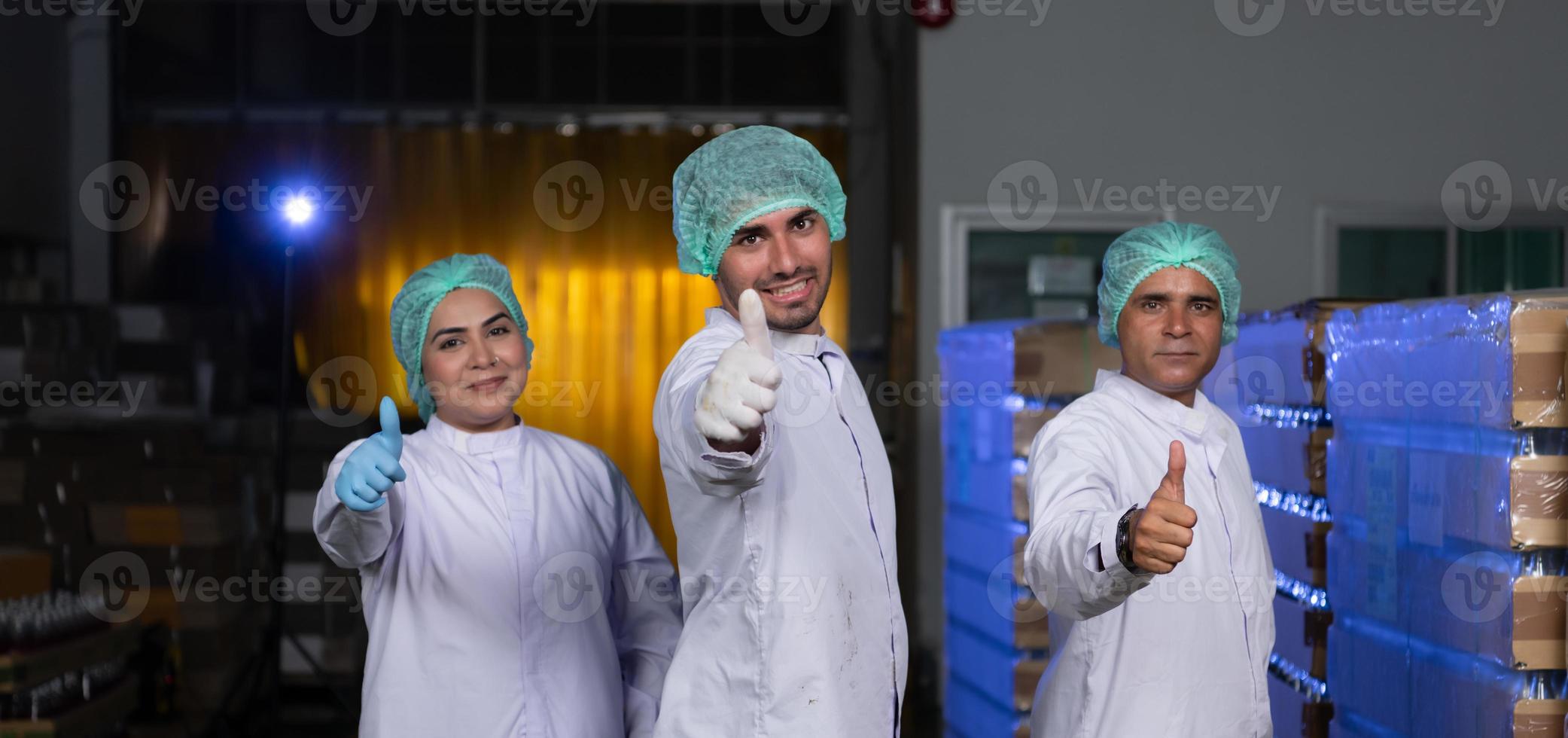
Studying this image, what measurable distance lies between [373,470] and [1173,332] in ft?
4.31

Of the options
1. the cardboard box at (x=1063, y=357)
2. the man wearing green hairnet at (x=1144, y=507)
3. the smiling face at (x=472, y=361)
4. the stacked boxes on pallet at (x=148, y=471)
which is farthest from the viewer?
the stacked boxes on pallet at (x=148, y=471)

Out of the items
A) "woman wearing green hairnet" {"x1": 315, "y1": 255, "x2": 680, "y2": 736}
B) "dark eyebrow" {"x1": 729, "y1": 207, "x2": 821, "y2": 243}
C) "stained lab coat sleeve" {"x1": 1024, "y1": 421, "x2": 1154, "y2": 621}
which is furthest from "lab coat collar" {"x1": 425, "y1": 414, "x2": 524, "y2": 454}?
"stained lab coat sleeve" {"x1": 1024, "y1": 421, "x2": 1154, "y2": 621}

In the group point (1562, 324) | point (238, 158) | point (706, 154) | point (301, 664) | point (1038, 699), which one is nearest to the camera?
point (706, 154)

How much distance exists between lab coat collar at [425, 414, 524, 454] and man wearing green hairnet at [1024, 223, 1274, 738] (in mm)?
935

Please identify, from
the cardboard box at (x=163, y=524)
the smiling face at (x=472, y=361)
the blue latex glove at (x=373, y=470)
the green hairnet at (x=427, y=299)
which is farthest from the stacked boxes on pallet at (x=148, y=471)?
the blue latex glove at (x=373, y=470)

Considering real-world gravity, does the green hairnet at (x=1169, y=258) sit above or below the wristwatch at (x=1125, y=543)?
above

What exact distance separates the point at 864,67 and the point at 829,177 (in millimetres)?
3712

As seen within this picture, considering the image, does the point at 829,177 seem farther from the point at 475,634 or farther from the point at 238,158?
the point at 238,158

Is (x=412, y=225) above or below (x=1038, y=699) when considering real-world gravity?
above

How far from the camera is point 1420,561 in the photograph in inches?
84.4

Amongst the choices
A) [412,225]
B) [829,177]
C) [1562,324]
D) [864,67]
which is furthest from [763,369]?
[412,225]

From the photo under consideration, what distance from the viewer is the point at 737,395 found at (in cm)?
129

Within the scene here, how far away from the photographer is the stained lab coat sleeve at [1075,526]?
158 cm

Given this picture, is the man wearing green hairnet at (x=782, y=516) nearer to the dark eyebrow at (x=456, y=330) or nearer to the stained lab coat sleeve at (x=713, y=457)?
the stained lab coat sleeve at (x=713, y=457)
